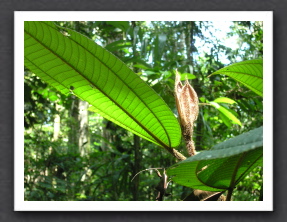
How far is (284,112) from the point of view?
1.06m

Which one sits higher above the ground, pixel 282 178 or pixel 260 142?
pixel 260 142

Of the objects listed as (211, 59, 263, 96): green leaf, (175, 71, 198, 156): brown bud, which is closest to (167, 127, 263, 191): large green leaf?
(175, 71, 198, 156): brown bud

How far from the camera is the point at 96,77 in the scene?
50 cm

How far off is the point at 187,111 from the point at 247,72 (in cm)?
15

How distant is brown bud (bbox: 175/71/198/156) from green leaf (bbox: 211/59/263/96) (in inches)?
2.8

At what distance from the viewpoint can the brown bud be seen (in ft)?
1.51

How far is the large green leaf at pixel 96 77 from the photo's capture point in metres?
0.47

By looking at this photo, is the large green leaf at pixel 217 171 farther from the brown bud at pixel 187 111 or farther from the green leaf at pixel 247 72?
the green leaf at pixel 247 72

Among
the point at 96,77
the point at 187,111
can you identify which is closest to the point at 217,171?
the point at 187,111

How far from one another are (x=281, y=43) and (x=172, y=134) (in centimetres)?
75

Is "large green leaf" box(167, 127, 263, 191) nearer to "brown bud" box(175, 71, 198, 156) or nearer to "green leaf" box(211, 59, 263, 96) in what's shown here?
"brown bud" box(175, 71, 198, 156)

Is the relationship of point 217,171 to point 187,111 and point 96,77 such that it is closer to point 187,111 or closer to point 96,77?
point 187,111
